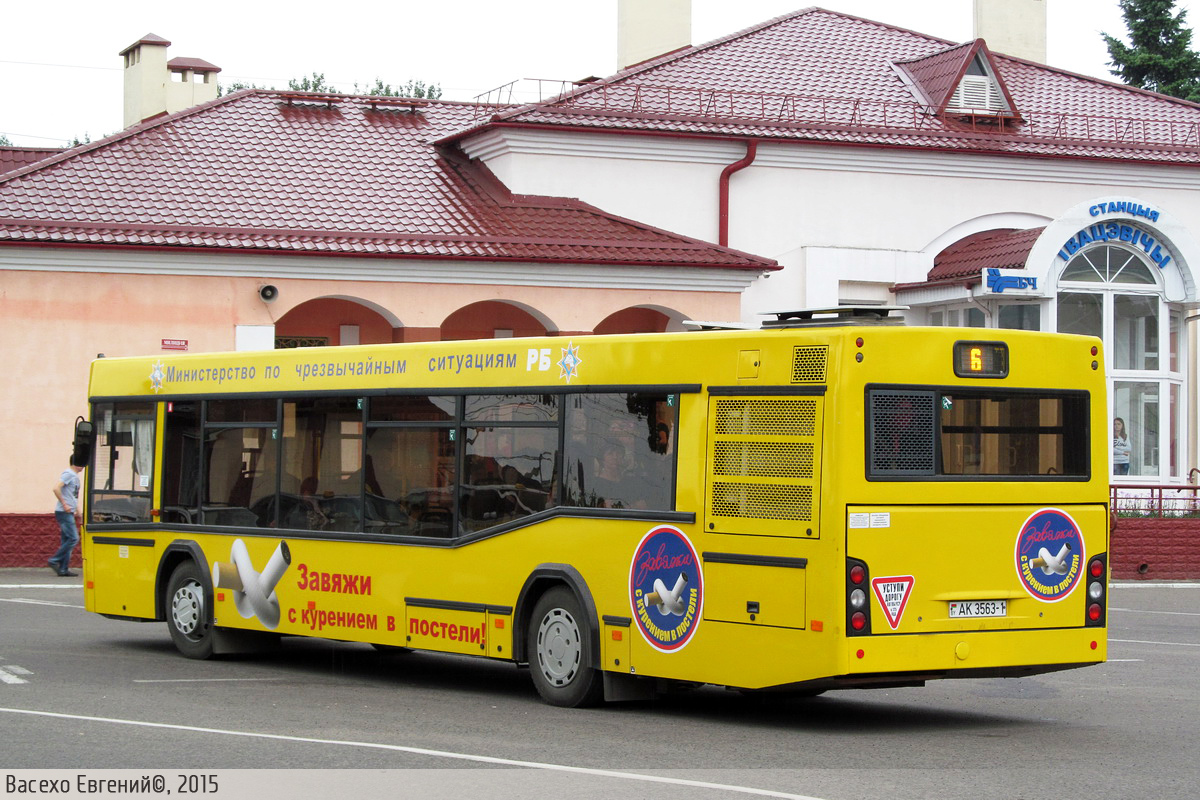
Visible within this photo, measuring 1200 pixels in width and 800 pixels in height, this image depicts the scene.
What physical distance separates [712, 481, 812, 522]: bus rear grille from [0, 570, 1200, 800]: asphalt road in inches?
53.0

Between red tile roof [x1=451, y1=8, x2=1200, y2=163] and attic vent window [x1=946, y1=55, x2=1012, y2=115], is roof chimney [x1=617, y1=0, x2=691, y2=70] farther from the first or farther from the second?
attic vent window [x1=946, y1=55, x2=1012, y2=115]

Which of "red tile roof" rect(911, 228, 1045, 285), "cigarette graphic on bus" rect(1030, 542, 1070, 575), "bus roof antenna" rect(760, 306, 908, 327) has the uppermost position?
"red tile roof" rect(911, 228, 1045, 285)

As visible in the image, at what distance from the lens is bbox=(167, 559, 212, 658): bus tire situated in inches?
591

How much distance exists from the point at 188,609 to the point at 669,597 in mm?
5726

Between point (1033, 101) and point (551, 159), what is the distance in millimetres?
10454

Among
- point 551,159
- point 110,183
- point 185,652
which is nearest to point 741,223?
point 551,159

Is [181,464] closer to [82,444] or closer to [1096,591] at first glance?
[82,444]

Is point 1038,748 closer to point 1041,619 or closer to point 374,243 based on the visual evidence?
point 1041,619

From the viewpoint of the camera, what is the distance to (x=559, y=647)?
12.0m

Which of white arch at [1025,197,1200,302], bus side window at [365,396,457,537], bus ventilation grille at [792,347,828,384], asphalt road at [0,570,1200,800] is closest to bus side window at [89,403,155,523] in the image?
asphalt road at [0,570,1200,800]

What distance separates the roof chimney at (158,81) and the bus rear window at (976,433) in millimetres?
28634

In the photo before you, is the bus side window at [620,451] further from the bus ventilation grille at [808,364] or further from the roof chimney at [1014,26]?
the roof chimney at [1014,26]

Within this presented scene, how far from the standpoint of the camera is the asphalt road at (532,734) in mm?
8641

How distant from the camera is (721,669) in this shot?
35.6ft
